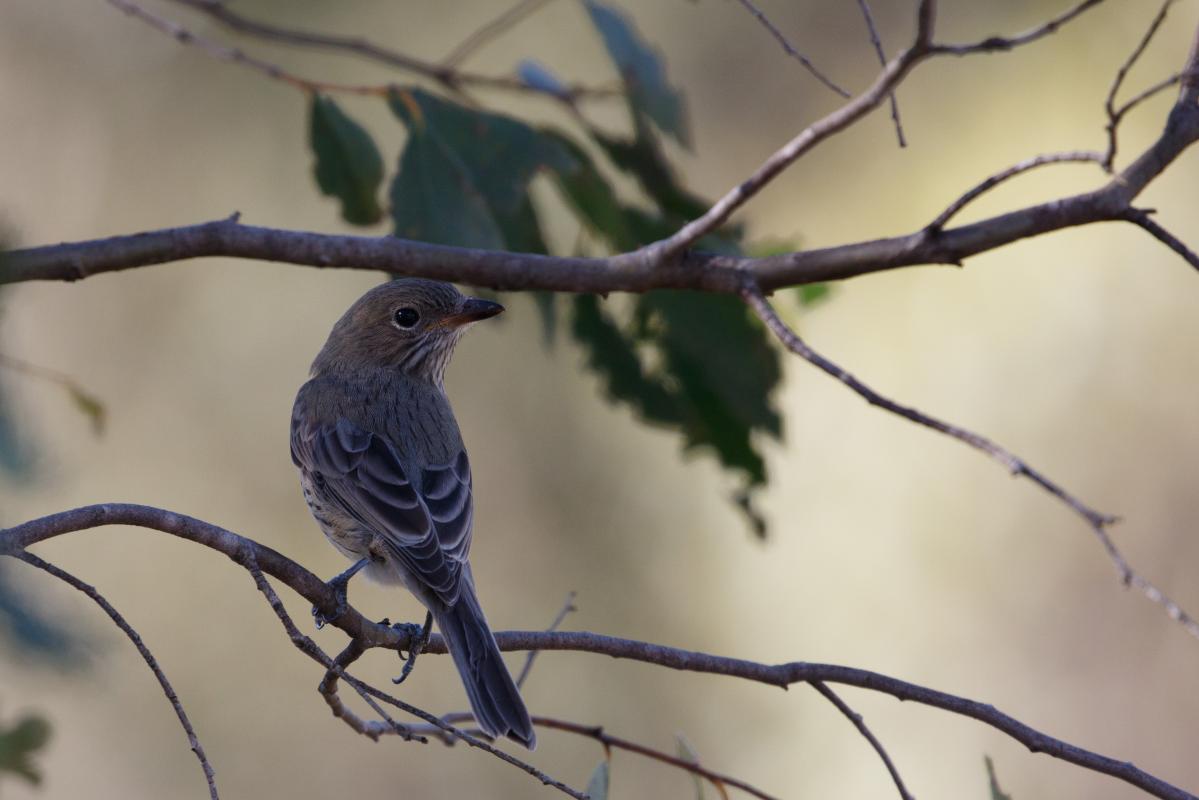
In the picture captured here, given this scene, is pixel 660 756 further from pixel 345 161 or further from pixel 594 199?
pixel 345 161

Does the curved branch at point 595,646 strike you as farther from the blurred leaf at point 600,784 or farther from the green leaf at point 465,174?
A: the green leaf at point 465,174

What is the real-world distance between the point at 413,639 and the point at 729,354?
1459 millimetres

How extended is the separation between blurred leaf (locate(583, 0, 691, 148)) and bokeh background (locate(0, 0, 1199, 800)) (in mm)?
2662

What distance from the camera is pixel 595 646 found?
312cm

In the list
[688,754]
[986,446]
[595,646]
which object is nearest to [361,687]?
[595,646]

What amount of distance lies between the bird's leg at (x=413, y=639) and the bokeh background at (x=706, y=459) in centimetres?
321

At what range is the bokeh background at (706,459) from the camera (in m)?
7.43

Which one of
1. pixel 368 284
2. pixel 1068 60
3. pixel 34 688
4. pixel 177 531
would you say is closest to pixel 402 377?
pixel 177 531

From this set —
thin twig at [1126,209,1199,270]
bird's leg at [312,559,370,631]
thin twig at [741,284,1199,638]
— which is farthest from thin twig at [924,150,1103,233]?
bird's leg at [312,559,370,631]

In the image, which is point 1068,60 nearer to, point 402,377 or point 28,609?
point 402,377

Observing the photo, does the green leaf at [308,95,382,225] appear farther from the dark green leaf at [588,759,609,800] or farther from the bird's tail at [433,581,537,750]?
the dark green leaf at [588,759,609,800]

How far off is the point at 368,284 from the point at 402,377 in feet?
11.4

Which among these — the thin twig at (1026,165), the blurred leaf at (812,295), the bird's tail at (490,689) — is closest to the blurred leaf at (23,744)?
the bird's tail at (490,689)

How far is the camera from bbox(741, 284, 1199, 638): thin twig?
96.0 inches
